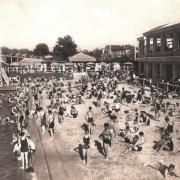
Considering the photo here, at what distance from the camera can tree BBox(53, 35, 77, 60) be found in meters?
96.8

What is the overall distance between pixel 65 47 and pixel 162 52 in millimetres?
61548

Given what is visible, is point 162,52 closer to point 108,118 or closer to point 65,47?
point 108,118

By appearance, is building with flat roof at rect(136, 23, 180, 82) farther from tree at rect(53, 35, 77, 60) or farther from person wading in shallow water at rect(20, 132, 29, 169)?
tree at rect(53, 35, 77, 60)

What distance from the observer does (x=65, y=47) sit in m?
96.9

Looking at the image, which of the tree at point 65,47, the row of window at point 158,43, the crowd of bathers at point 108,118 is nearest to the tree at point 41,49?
the tree at point 65,47

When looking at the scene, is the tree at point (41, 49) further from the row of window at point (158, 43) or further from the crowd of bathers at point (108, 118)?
the crowd of bathers at point (108, 118)

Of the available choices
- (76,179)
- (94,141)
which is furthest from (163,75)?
(76,179)

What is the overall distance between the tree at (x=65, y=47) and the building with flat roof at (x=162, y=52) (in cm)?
5176

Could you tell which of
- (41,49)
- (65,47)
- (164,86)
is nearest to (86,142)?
(164,86)

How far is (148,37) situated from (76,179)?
3113 centimetres

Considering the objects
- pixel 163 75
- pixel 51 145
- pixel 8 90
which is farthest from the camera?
pixel 8 90

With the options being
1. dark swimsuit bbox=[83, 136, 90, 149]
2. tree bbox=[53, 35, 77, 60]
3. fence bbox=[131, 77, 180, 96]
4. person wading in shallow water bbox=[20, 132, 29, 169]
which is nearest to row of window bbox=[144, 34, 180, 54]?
fence bbox=[131, 77, 180, 96]

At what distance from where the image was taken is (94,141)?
Result: 690 inches

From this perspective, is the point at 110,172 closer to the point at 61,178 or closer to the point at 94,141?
the point at 61,178
